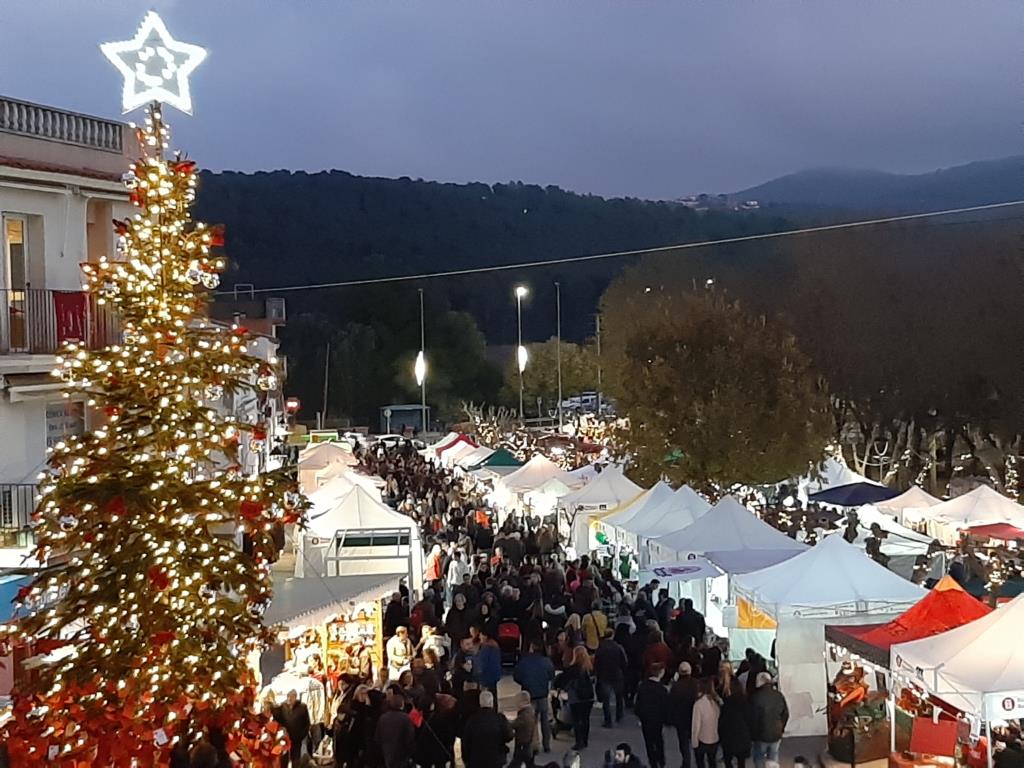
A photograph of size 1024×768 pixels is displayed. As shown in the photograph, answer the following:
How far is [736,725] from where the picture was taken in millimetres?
10438

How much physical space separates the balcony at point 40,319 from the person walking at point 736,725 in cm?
733

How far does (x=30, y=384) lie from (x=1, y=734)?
4.68 meters

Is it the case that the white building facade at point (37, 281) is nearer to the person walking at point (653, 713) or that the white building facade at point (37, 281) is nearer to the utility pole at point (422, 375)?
the person walking at point (653, 713)

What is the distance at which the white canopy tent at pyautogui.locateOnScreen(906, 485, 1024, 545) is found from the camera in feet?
63.6

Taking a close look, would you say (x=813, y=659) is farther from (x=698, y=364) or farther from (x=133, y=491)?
(x=698, y=364)

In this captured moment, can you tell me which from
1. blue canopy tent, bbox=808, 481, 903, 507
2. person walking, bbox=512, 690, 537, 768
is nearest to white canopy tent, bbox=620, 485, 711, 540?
blue canopy tent, bbox=808, 481, 903, 507

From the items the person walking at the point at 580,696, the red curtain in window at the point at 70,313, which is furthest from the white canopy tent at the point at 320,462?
the person walking at the point at 580,696

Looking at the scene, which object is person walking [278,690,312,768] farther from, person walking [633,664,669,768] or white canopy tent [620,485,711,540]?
white canopy tent [620,485,711,540]

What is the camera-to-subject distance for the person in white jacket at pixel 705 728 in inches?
420

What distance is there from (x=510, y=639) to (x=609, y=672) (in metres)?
2.42

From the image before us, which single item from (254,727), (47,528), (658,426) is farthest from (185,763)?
(658,426)

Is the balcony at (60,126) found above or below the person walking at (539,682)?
above

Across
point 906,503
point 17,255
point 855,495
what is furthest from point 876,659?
point 855,495

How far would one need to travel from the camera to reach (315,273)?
11131 cm
